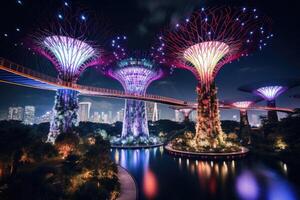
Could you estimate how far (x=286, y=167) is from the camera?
21266mm

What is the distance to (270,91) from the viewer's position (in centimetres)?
5809

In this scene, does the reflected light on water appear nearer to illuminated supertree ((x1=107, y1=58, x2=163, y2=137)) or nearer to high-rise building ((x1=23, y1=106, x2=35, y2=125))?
illuminated supertree ((x1=107, y1=58, x2=163, y2=137))

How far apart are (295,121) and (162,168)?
22868 mm

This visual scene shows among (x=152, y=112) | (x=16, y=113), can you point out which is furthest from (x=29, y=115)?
(x=152, y=112)

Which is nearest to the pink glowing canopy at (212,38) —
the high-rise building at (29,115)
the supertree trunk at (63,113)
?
the supertree trunk at (63,113)

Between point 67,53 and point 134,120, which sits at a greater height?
point 67,53

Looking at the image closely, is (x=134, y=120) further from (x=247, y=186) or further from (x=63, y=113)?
(x=247, y=186)

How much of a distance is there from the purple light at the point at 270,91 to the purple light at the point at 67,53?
56.4 metres

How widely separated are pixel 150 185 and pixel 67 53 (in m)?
21.8

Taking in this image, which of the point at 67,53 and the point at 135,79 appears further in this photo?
the point at 135,79

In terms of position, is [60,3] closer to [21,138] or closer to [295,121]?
[21,138]

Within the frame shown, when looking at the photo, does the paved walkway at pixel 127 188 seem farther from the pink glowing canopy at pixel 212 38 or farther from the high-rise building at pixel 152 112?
the high-rise building at pixel 152 112

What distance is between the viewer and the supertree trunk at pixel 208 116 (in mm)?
30547

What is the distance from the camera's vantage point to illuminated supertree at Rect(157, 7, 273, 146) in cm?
2494
